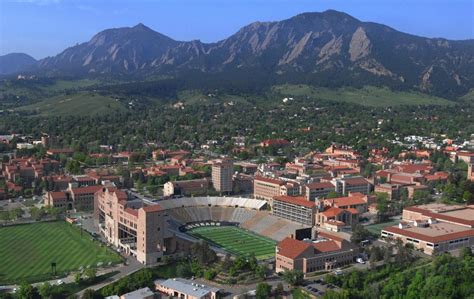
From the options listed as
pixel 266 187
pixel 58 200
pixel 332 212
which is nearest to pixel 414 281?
pixel 332 212

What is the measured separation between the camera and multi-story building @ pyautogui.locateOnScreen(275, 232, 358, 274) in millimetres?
30734

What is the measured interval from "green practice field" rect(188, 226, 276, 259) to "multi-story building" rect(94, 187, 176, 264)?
4.04 meters

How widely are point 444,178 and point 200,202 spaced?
74.8 ft

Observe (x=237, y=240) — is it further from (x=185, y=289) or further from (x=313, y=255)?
(x=185, y=289)

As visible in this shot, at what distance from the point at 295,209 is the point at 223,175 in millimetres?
12000

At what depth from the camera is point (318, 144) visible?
2975 inches

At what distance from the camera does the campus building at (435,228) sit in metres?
35.0

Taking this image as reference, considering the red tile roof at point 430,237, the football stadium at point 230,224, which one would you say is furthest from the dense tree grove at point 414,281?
the football stadium at point 230,224

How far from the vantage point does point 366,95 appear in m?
133

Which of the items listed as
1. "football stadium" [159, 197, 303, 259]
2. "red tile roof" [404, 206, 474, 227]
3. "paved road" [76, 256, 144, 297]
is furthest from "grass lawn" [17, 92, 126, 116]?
"paved road" [76, 256, 144, 297]

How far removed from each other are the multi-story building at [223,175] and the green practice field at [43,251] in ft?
49.0

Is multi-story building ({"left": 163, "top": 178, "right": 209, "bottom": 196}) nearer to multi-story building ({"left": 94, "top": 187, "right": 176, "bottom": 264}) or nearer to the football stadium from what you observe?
the football stadium

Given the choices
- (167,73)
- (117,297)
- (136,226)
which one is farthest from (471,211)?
(167,73)

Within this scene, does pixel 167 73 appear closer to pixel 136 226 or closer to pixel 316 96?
pixel 316 96
